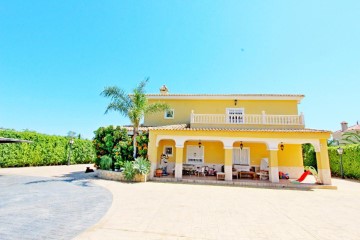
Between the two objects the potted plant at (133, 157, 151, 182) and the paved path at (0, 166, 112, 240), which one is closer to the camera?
the paved path at (0, 166, 112, 240)

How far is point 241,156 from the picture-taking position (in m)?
18.2

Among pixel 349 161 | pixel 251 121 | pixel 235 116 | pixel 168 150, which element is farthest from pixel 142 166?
pixel 349 161

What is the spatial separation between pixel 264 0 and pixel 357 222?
11.4 metres

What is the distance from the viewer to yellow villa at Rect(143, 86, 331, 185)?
14328 mm

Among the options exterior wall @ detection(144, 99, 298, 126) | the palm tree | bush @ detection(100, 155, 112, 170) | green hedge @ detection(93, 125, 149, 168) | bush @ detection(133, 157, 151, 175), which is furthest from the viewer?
exterior wall @ detection(144, 99, 298, 126)

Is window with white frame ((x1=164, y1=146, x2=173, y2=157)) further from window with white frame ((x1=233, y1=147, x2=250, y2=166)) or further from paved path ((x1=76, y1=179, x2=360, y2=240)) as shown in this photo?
paved path ((x1=76, y1=179, x2=360, y2=240))

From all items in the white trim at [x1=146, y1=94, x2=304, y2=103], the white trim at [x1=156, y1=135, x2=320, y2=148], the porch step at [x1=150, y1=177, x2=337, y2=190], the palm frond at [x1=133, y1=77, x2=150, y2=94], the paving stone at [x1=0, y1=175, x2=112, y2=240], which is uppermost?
the white trim at [x1=146, y1=94, x2=304, y2=103]

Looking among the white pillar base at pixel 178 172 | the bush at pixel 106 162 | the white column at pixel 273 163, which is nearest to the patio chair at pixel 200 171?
the white pillar base at pixel 178 172

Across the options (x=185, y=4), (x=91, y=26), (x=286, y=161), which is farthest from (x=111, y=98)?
(x=286, y=161)

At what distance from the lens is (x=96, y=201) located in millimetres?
8039

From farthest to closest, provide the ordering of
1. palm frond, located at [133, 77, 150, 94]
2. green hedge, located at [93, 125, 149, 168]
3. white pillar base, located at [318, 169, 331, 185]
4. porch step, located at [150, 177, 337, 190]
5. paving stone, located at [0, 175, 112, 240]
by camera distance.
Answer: palm frond, located at [133, 77, 150, 94] < green hedge, located at [93, 125, 149, 168] < white pillar base, located at [318, 169, 331, 185] < porch step, located at [150, 177, 337, 190] < paving stone, located at [0, 175, 112, 240]

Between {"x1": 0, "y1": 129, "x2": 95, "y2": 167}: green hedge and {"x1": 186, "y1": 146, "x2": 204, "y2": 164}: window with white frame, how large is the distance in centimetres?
1620

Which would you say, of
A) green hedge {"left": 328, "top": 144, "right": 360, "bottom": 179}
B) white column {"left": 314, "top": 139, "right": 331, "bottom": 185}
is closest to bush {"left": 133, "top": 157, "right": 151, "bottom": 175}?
white column {"left": 314, "top": 139, "right": 331, "bottom": 185}

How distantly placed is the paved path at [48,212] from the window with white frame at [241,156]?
12977mm
